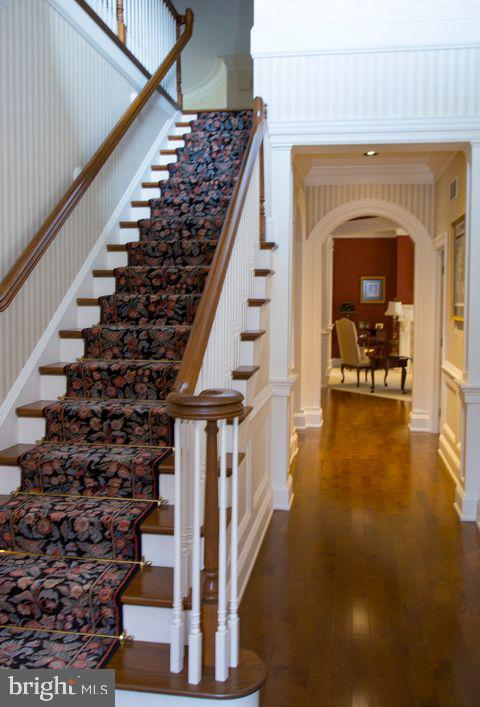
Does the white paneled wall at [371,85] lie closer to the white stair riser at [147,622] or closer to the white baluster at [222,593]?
the white baluster at [222,593]

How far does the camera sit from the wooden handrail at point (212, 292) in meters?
2.37

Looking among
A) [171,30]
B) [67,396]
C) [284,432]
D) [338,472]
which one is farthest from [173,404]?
[171,30]

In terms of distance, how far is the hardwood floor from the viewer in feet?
8.72

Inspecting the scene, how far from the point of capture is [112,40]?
4762 millimetres

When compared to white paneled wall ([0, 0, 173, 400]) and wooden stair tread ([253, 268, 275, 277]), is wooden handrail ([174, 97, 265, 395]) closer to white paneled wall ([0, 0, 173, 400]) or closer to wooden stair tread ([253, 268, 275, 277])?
wooden stair tread ([253, 268, 275, 277])

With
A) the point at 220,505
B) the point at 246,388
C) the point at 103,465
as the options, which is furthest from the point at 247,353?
the point at 220,505

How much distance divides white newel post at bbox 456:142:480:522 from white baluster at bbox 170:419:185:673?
2968 mm

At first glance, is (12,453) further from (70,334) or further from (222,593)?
(222,593)

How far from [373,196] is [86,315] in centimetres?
452

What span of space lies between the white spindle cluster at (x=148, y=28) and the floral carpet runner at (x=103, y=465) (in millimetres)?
1378

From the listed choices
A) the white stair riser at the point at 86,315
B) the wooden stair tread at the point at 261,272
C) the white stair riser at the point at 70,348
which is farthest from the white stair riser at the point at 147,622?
the wooden stair tread at the point at 261,272

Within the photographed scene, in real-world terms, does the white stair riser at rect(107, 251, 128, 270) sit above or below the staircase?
above

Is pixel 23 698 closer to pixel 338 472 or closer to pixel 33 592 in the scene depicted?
pixel 33 592

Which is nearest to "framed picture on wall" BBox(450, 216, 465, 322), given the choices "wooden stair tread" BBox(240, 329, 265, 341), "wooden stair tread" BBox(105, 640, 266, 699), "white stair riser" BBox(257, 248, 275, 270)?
"white stair riser" BBox(257, 248, 275, 270)
